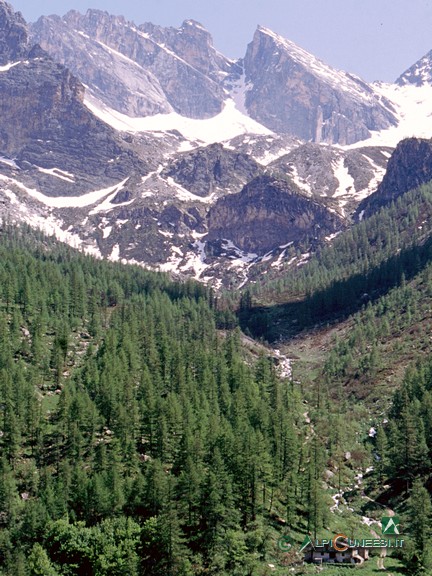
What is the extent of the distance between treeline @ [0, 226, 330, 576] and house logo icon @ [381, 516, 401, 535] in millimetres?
9312

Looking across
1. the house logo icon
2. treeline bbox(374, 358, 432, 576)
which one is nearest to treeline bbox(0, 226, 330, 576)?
the house logo icon

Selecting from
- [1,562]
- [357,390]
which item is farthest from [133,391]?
[357,390]

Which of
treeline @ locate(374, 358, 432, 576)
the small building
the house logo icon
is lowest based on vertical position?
the small building

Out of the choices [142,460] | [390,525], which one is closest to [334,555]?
[390,525]

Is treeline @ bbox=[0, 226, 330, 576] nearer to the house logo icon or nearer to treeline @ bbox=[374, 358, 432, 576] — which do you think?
the house logo icon

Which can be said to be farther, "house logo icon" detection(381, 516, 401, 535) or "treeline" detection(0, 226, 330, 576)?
"house logo icon" detection(381, 516, 401, 535)

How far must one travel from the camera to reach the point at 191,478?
86188mm

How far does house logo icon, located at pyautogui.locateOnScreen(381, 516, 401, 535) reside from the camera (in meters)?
89.0

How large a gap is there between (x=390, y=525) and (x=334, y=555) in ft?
47.1

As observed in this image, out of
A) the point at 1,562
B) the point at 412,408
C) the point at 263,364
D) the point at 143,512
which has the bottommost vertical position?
the point at 1,562

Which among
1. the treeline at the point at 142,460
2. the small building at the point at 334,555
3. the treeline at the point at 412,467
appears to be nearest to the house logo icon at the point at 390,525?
the treeline at the point at 412,467

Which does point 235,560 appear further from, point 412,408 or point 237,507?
point 412,408

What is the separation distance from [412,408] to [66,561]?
2570 inches

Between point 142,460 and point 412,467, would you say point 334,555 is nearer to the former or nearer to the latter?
point 412,467
